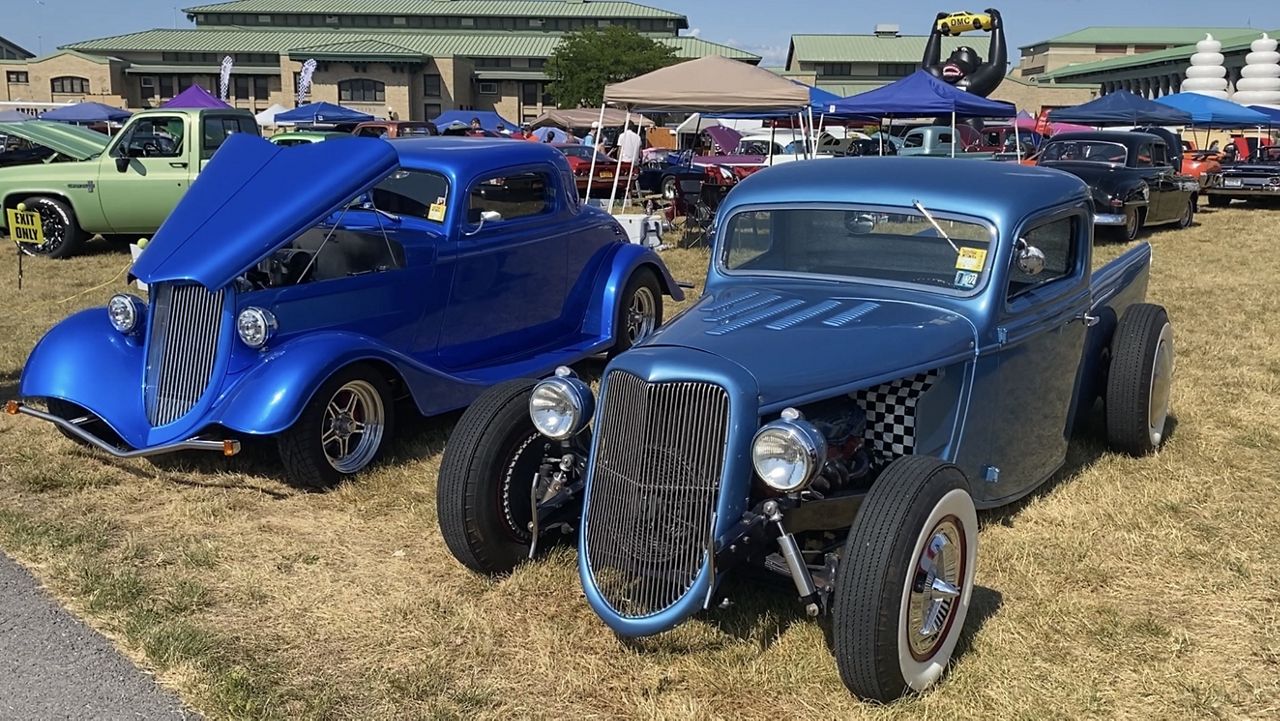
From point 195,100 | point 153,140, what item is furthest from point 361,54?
point 153,140

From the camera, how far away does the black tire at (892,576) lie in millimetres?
2895

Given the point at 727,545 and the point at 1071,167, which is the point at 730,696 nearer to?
the point at 727,545

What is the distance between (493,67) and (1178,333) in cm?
6749

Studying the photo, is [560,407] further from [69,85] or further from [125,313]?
[69,85]

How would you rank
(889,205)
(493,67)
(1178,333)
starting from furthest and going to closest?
(493,67) < (1178,333) < (889,205)

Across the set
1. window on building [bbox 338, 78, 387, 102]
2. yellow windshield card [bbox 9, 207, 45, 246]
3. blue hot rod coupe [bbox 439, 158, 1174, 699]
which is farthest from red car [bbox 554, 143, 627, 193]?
window on building [bbox 338, 78, 387, 102]

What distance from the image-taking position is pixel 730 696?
323 cm

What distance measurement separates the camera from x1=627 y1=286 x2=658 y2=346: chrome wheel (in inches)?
294

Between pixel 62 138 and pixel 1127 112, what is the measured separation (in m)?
20.1

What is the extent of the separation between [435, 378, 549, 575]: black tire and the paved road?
3.60 ft

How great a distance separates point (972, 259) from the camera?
13.2ft

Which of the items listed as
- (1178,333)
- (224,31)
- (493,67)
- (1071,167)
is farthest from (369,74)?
(1178,333)

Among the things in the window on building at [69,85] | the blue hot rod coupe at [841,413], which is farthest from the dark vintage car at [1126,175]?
the window on building at [69,85]

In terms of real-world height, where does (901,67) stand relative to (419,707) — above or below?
above
